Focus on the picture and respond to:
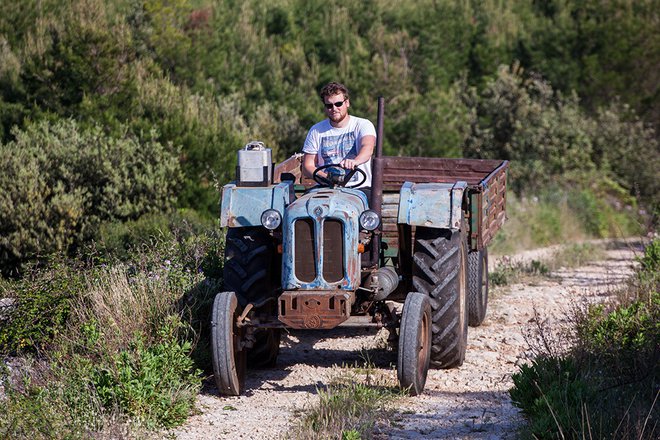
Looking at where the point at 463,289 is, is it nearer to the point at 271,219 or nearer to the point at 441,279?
the point at 441,279

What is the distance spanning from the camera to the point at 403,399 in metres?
7.01

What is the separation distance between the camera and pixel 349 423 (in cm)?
619

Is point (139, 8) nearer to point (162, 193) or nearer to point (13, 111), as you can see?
point (13, 111)

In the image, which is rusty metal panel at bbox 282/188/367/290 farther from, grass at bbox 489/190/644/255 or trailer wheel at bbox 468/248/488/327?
grass at bbox 489/190/644/255

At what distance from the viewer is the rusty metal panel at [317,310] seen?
6.82 metres

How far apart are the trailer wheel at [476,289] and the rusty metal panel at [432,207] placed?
2.02 meters

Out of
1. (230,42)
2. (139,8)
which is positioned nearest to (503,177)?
(139,8)

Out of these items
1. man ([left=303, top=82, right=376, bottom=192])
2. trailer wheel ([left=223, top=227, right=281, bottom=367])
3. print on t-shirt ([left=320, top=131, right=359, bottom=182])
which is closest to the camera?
trailer wheel ([left=223, top=227, right=281, bottom=367])

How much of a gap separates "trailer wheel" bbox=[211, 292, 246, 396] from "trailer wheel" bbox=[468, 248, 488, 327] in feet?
10.2

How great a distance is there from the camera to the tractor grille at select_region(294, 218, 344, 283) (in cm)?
695

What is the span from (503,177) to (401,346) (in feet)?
15.1

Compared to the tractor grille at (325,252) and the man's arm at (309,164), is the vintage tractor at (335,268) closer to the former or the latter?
the tractor grille at (325,252)

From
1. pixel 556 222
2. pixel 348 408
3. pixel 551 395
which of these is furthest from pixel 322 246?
pixel 556 222

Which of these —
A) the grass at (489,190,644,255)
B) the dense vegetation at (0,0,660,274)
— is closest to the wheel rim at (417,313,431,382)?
the dense vegetation at (0,0,660,274)
